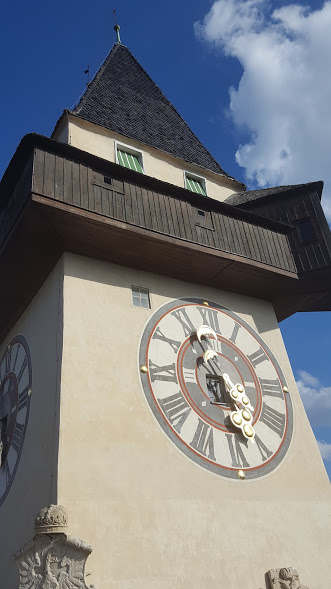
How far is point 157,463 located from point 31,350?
10.2 feet

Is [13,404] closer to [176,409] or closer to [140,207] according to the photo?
[176,409]

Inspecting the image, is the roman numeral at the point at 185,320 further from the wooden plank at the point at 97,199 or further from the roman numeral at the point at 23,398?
the roman numeral at the point at 23,398

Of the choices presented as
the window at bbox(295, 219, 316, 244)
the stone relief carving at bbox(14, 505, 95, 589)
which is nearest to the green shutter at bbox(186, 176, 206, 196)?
the window at bbox(295, 219, 316, 244)

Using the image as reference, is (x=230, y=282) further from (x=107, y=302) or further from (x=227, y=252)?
(x=107, y=302)

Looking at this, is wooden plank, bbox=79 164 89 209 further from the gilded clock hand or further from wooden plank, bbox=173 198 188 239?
the gilded clock hand

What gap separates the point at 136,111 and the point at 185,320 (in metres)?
6.41

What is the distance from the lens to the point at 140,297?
29.3 ft

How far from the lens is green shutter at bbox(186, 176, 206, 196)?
11.9 m

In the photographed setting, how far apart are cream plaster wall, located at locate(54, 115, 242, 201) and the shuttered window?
13 cm

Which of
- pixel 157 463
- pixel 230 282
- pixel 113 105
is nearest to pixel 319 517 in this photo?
pixel 157 463

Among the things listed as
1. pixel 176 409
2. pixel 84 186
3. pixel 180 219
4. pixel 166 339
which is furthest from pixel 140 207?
pixel 176 409

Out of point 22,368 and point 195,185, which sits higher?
point 195,185

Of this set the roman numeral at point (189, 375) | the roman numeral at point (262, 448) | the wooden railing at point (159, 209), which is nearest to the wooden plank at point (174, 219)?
the wooden railing at point (159, 209)

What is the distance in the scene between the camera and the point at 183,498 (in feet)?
23.2
